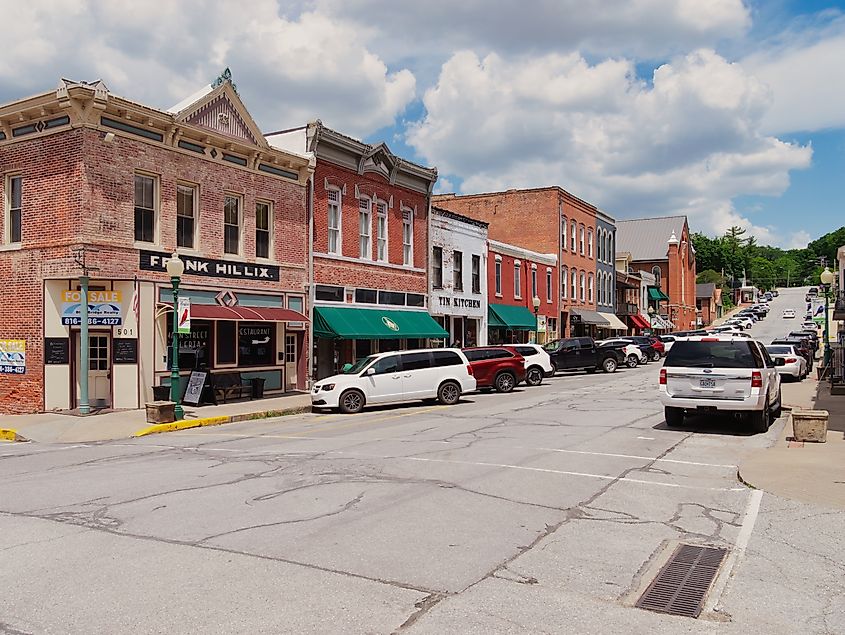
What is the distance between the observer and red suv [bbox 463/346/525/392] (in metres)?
27.2

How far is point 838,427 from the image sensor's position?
15781mm

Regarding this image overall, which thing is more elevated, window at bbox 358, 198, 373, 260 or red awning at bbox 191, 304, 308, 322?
window at bbox 358, 198, 373, 260

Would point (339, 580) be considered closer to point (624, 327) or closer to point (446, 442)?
point (446, 442)

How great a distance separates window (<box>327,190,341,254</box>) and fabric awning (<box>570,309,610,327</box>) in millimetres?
28898

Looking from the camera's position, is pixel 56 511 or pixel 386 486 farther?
pixel 386 486

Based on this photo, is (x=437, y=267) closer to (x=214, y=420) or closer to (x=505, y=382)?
(x=505, y=382)

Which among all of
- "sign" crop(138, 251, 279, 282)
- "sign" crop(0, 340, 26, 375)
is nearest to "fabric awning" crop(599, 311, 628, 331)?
"sign" crop(138, 251, 279, 282)

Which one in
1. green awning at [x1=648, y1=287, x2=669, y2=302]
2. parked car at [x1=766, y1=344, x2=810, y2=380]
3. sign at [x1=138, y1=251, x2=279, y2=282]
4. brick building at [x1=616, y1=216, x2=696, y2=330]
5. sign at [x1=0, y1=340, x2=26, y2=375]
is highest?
brick building at [x1=616, y1=216, x2=696, y2=330]

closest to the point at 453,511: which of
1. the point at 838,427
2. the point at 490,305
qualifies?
the point at 838,427

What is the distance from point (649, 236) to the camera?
102562 mm

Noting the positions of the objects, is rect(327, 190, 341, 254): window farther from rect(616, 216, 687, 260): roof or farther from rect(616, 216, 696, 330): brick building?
rect(616, 216, 687, 260): roof

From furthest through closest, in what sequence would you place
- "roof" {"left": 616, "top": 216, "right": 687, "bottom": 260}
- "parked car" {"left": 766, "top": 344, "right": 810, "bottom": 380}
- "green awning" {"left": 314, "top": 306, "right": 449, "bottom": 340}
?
"roof" {"left": 616, "top": 216, "right": 687, "bottom": 260}
"parked car" {"left": 766, "top": 344, "right": 810, "bottom": 380}
"green awning" {"left": 314, "top": 306, "right": 449, "bottom": 340}

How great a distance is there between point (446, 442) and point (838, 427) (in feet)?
26.8

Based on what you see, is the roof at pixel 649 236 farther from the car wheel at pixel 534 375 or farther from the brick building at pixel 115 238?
the brick building at pixel 115 238
